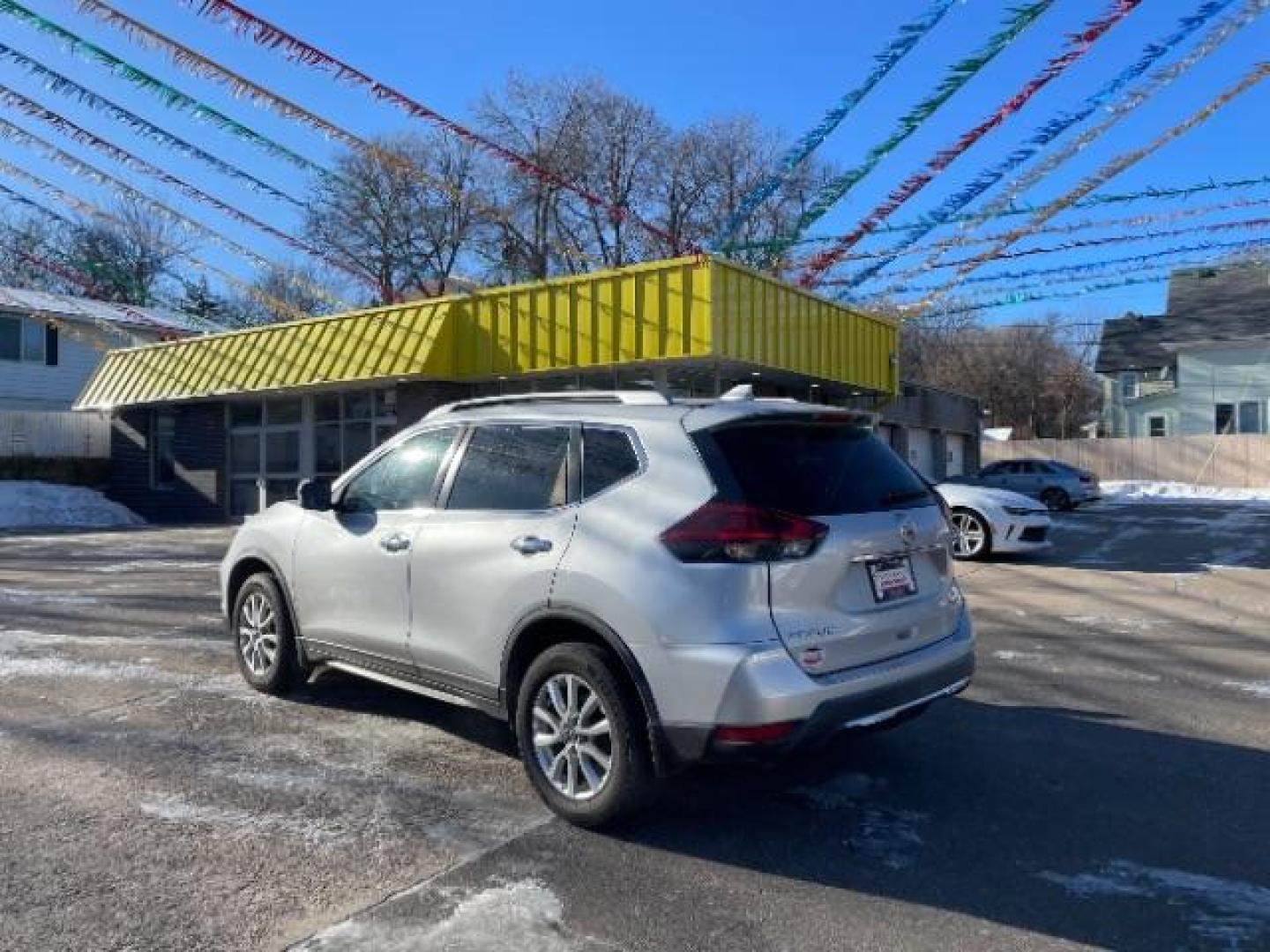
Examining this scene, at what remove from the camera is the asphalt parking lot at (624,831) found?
10.8ft

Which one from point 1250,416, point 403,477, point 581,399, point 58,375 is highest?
point 58,375

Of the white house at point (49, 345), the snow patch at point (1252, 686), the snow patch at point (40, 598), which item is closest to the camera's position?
the snow patch at point (1252, 686)

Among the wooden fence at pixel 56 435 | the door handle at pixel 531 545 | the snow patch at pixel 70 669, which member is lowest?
the snow patch at pixel 70 669

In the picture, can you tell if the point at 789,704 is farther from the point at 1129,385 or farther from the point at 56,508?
the point at 1129,385

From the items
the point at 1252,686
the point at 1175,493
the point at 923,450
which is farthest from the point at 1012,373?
the point at 1252,686

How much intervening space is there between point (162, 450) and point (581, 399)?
2099cm

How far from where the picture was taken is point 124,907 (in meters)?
3.41

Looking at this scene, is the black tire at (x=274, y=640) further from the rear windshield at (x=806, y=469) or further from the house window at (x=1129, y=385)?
the house window at (x=1129, y=385)

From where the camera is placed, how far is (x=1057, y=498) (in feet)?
84.8

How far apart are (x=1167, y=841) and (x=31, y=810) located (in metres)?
4.55

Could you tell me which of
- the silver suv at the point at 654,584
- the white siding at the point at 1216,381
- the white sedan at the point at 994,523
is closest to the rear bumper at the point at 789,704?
the silver suv at the point at 654,584

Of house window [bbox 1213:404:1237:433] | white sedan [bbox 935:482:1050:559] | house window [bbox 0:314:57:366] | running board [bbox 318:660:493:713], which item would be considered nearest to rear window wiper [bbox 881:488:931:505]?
running board [bbox 318:660:493:713]

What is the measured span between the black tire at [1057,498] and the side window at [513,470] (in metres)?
23.6

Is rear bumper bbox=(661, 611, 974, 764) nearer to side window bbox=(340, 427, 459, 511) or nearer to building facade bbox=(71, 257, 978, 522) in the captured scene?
side window bbox=(340, 427, 459, 511)
